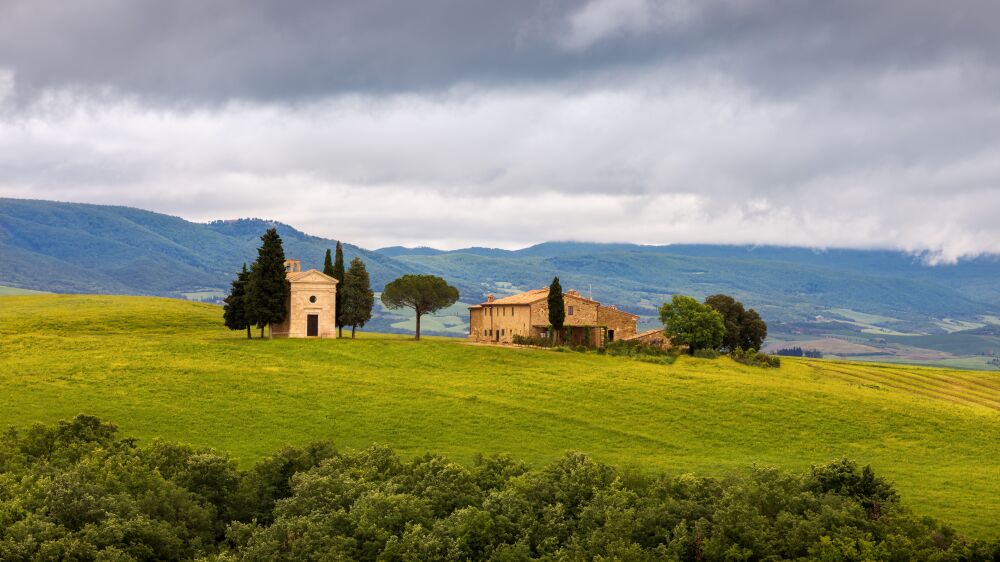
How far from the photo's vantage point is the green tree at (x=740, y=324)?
111500 mm

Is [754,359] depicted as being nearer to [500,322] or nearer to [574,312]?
[574,312]

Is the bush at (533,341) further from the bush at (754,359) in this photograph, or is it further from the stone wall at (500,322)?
the bush at (754,359)

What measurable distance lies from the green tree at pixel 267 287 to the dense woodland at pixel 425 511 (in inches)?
1529

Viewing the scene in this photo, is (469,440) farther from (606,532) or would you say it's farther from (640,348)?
(640,348)

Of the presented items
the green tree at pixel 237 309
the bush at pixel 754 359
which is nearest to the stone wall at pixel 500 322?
the bush at pixel 754 359

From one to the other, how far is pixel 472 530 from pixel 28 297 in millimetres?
105438

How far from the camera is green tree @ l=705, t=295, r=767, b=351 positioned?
112 metres

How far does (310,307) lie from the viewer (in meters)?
94.9

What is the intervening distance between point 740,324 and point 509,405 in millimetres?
51361

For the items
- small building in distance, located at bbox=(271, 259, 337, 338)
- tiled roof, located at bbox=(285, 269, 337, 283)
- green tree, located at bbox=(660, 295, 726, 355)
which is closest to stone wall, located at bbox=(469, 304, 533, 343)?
green tree, located at bbox=(660, 295, 726, 355)

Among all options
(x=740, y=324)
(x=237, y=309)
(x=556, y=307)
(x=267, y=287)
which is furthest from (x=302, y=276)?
(x=740, y=324)

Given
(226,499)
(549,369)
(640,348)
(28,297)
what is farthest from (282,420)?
(28,297)

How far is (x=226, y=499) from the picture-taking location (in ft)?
154

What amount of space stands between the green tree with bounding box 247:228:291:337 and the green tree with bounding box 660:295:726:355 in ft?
125
